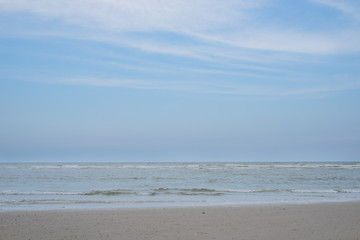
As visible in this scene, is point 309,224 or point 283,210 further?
point 283,210

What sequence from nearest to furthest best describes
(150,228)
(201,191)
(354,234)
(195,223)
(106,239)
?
(106,239) → (354,234) → (150,228) → (195,223) → (201,191)

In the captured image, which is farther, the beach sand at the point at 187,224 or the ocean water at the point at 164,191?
the ocean water at the point at 164,191

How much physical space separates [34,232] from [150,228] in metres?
2.57

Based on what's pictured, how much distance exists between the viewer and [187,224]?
8594mm

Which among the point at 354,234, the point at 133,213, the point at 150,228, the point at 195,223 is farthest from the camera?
the point at 133,213

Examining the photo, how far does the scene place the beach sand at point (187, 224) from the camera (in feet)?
24.1

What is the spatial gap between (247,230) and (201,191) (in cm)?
1121

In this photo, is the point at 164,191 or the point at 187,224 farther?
the point at 164,191

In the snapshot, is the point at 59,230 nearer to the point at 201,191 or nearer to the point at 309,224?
the point at 309,224

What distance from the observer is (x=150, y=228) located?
26.6ft

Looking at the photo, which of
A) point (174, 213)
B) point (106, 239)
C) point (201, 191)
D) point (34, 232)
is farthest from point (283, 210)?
point (201, 191)

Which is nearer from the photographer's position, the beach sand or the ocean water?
the beach sand

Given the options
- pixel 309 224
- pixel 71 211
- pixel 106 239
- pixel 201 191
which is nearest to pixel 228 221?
pixel 309 224

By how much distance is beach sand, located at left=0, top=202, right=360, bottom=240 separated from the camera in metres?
7.34
